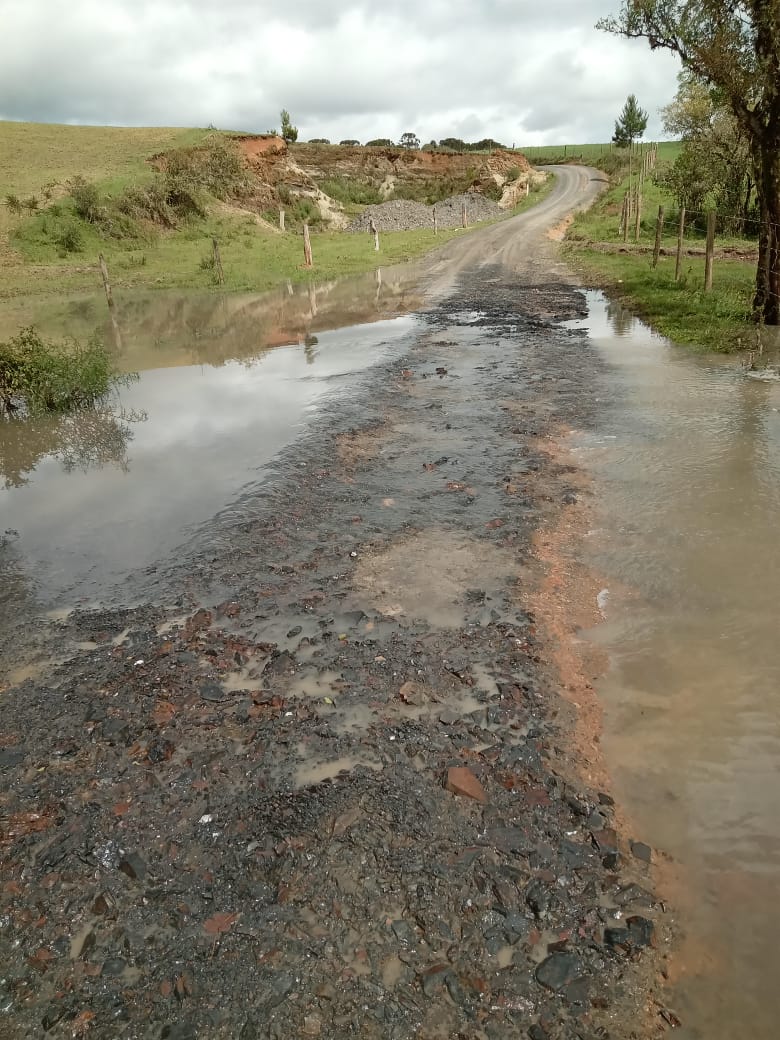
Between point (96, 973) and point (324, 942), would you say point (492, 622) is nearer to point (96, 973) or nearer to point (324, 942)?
point (324, 942)

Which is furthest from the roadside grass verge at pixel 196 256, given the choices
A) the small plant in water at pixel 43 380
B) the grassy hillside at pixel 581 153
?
the grassy hillside at pixel 581 153

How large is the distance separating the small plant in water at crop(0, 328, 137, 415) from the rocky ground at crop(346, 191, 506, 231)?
36.9m

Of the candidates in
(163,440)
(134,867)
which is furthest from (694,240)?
(134,867)

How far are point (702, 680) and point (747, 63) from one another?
43.6 feet

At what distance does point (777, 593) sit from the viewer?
15.8ft

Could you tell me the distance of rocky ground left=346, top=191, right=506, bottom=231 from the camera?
4444 centimetres

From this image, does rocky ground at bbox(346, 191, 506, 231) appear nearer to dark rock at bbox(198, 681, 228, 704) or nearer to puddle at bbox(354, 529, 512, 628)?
puddle at bbox(354, 529, 512, 628)

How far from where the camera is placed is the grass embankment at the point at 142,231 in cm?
2623

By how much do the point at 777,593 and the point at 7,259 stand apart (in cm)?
3196

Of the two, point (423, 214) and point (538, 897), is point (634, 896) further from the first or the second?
point (423, 214)

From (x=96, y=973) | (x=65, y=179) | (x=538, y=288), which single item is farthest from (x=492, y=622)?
(x=65, y=179)

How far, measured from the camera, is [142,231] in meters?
32.7

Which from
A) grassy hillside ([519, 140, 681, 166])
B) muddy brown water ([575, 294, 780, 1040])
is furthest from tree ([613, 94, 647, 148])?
muddy brown water ([575, 294, 780, 1040])

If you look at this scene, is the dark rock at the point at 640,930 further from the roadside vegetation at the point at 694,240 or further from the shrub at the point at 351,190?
the shrub at the point at 351,190
